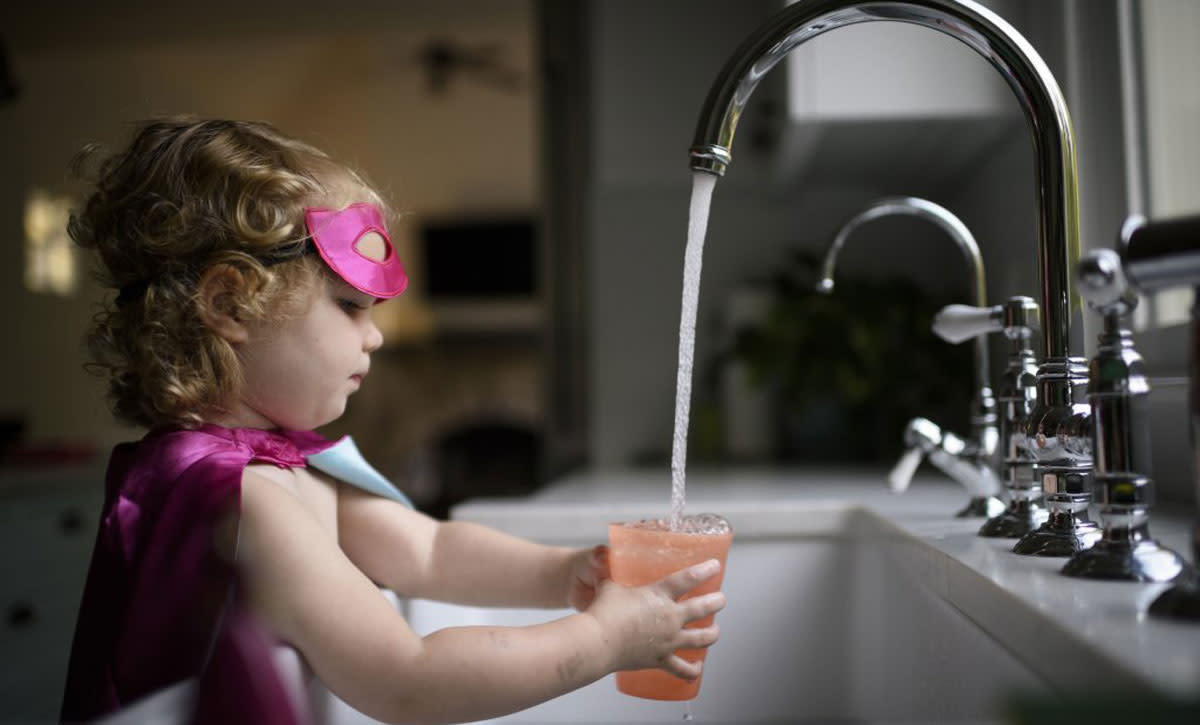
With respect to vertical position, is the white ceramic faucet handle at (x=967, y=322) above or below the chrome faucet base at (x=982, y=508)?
above

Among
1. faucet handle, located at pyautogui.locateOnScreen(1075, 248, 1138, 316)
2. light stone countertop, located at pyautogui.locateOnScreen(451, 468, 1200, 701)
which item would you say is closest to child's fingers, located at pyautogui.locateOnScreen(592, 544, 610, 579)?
light stone countertop, located at pyautogui.locateOnScreen(451, 468, 1200, 701)

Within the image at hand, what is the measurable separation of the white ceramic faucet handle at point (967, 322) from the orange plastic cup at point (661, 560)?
1.03 ft

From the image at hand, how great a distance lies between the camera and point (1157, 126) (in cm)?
129

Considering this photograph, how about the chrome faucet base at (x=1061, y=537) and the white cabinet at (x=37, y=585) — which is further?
the white cabinet at (x=37, y=585)

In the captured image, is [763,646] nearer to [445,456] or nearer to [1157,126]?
[1157,126]

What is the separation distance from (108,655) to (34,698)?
5.31 feet

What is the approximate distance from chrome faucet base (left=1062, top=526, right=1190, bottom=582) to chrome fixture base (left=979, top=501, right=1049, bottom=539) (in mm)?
203

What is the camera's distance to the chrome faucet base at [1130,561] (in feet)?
1.84

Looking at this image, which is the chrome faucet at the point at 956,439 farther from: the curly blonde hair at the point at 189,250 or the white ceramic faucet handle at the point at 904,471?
the curly blonde hair at the point at 189,250

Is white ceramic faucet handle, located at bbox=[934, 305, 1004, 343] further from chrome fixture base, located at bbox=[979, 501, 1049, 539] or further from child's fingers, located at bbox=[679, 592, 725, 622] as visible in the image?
child's fingers, located at bbox=[679, 592, 725, 622]

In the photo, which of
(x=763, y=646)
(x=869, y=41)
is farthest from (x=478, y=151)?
(x=763, y=646)

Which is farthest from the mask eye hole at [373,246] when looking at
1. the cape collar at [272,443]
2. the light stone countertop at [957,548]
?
the light stone countertop at [957,548]

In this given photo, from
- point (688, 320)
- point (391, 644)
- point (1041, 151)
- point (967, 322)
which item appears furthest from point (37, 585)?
point (1041, 151)

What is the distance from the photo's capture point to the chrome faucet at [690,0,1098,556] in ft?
2.31
